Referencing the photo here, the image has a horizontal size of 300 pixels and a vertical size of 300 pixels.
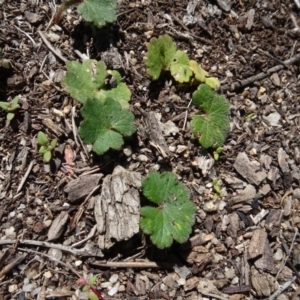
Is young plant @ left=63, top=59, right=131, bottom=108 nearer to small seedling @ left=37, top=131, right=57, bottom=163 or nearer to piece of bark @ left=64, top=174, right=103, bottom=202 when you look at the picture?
small seedling @ left=37, top=131, right=57, bottom=163

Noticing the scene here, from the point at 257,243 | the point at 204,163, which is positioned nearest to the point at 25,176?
the point at 204,163

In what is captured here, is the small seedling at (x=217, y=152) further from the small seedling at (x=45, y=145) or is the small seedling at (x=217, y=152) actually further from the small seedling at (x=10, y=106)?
the small seedling at (x=10, y=106)

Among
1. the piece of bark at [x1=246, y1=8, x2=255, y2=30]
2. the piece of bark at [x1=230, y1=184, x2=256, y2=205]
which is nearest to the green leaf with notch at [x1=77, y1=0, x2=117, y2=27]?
the piece of bark at [x1=246, y1=8, x2=255, y2=30]

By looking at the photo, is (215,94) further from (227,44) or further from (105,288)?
(105,288)

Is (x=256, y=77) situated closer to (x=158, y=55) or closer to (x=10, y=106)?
(x=158, y=55)

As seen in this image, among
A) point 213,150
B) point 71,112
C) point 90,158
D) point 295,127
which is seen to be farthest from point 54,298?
point 295,127

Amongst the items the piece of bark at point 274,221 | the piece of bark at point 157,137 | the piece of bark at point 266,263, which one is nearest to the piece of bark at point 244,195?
the piece of bark at point 274,221
